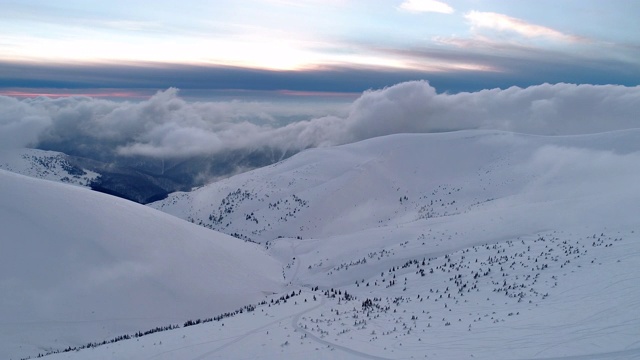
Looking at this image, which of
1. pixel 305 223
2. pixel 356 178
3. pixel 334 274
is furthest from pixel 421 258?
pixel 356 178

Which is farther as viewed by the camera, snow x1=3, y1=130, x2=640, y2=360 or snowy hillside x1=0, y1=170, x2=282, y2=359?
snowy hillside x1=0, y1=170, x2=282, y2=359

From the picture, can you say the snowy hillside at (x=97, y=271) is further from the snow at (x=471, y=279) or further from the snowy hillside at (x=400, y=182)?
the snowy hillside at (x=400, y=182)

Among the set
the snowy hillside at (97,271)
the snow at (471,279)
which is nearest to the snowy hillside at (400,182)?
the snow at (471,279)

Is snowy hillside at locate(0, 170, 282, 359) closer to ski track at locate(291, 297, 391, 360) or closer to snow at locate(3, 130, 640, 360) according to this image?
snow at locate(3, 130, 640, 360)

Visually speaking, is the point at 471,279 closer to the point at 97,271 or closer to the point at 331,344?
the point at 331,344

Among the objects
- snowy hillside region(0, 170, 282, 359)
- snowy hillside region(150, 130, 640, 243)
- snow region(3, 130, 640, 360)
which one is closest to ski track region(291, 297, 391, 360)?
snow region(3, 130, 640, 360)

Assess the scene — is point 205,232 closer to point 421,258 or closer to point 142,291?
point 142,291
